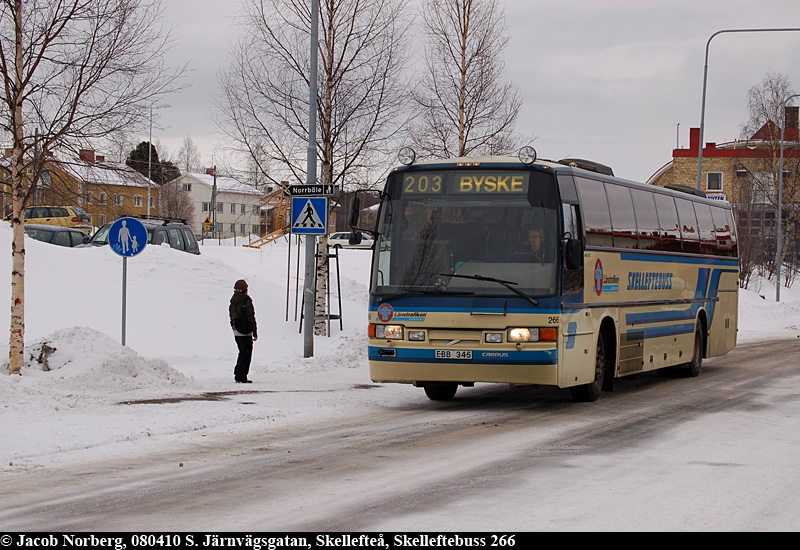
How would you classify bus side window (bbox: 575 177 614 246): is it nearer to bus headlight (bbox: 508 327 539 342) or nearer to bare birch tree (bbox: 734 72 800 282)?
bus headlight (bbox: 508 327 539 342)

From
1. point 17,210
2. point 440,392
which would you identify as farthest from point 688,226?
point 17,210

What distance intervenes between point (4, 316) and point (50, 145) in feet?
24.7

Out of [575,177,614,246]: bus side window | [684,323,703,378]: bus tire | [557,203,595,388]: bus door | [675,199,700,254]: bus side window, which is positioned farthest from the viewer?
[684,323,703,378]: bus tire

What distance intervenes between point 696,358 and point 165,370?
389 inches

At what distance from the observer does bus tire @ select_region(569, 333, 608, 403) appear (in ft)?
46.5

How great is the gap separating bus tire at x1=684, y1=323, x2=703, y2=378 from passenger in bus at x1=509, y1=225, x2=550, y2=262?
7.17 meters

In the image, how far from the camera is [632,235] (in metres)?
15.6

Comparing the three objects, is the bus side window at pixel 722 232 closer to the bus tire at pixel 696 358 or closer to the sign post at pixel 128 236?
the bus tire at pixel 696 358

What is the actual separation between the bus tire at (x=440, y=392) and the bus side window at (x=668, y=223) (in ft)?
15.3

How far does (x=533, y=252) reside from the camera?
42.0 ft

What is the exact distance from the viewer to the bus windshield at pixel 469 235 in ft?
41.9

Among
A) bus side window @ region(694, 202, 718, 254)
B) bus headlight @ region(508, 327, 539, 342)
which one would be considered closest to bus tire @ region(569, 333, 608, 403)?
bus headlight @ region(508, 327, 539, 342)

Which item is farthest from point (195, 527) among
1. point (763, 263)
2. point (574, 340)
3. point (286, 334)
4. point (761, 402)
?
point (763, 263)

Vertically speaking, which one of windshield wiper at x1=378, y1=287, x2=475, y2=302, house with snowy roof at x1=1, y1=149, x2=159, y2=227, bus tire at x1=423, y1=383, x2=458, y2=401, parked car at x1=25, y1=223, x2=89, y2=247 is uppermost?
house with snowy roof at x1=1, y1=149, x2=159, y2=227
